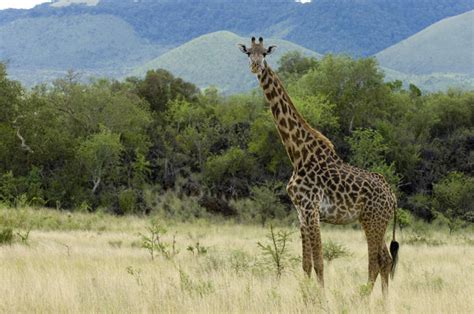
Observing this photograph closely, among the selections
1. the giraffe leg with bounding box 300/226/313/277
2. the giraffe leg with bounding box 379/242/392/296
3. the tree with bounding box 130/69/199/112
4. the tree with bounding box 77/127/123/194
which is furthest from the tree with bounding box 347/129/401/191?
the giraffe leg with bounding box 300/226/313/277

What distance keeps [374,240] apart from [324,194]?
0.91m

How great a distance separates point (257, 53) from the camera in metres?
8.15

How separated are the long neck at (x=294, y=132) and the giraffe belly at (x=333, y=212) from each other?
0.58 m

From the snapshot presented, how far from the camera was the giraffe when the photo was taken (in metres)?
8.12

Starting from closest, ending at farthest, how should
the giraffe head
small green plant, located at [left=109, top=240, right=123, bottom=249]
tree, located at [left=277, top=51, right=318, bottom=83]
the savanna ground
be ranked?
the savanna ground < the giraffe head < small green plant, located at [left=109, top=240, right=123, bottom=249] < tree, located at [left=277, top=51, right=318, bottom=83]

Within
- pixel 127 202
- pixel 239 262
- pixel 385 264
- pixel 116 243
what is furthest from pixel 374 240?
pixel 127 202

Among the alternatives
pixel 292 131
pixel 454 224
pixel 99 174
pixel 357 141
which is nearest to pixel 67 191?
pixel 99 174

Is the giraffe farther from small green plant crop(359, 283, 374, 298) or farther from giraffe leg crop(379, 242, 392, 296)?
small green plant crop(359, 283, 374, 298)

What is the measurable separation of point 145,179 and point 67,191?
402 cm

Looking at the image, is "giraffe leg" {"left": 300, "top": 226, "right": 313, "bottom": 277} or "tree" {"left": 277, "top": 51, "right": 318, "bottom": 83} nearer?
"giraffe leg" {"left": 300, "top": 226, "right": 313, "bottom": 277}

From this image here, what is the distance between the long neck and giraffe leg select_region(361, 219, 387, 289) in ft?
3.23

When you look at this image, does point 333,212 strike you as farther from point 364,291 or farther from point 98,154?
point 98,154

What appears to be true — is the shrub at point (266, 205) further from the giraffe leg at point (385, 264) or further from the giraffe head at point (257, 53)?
the giraffe head at point (257, 53)

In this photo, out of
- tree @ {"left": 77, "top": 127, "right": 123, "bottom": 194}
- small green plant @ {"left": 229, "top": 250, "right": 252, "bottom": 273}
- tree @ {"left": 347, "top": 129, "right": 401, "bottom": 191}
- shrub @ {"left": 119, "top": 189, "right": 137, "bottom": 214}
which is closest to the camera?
small green plant @ {"left": 229, "top": 250, "right": 252, "bottom": 273}
